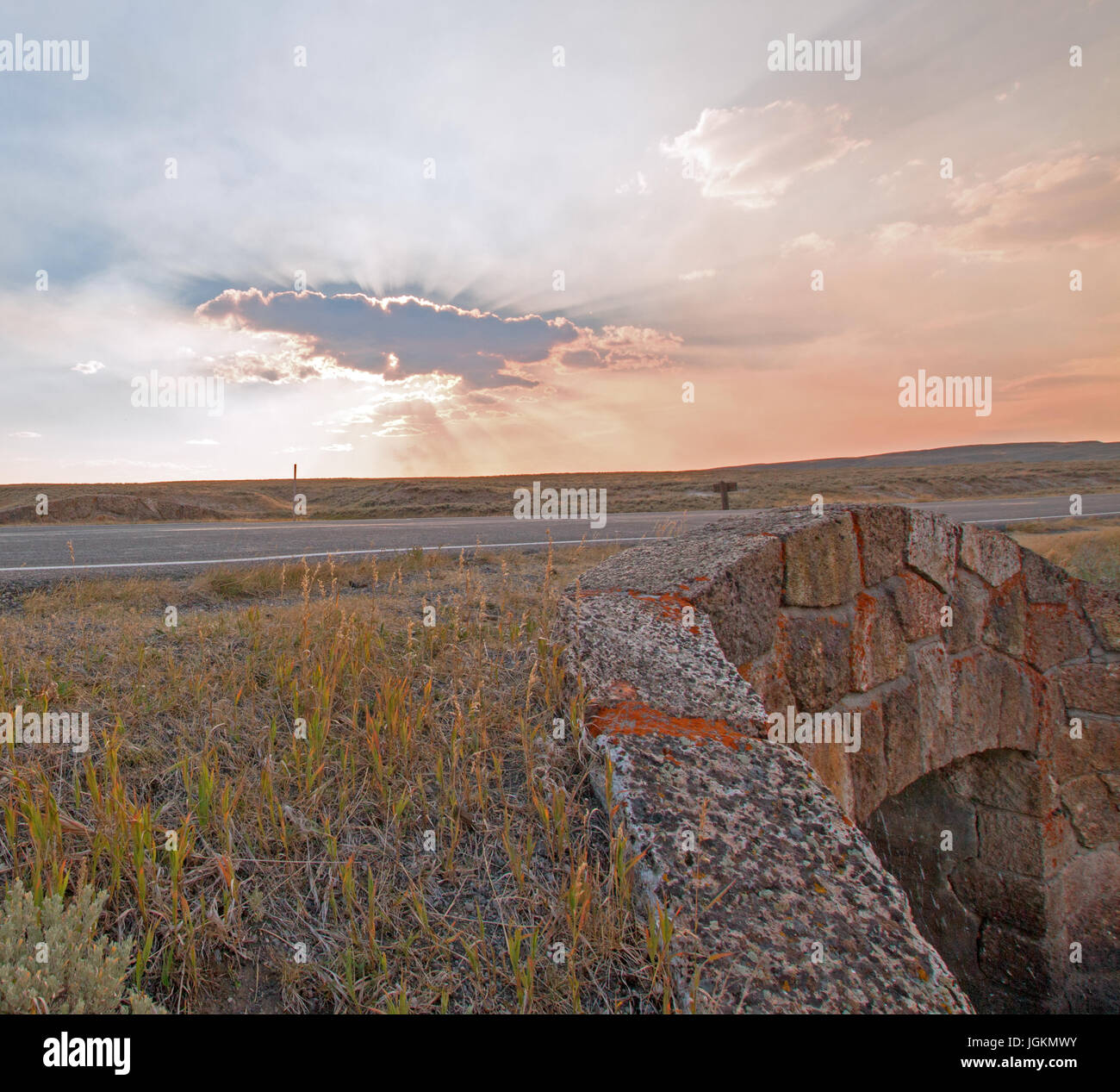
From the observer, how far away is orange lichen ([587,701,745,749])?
2104 millimetres

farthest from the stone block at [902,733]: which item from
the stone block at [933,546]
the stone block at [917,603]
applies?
the stone block at [933,546]

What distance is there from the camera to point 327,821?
1.86 m

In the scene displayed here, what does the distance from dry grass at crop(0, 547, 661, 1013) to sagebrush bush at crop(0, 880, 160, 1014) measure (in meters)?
0.08

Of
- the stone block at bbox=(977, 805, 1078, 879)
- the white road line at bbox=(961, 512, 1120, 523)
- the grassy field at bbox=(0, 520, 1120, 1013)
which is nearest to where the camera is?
the grassy field at bbox=(0, 520, 1120, 1013)

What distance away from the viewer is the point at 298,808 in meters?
2.03

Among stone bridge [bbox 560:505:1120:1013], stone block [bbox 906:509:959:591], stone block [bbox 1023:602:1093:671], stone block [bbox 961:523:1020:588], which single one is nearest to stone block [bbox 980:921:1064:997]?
stone bridge [bbox 560:505:1120:1013]

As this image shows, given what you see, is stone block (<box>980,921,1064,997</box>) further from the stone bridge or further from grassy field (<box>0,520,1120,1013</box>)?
grassy field (<box>0,520,1120,1013</box>)

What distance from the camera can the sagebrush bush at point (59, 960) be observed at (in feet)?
4.32

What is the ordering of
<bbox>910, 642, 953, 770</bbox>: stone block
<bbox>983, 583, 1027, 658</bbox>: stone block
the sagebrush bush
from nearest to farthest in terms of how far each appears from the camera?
the sagebrush bush < <bbox>910, 642, 953, 770</bbox>: stone block < <bbox>983, 583, 1027, 658</bbox>: stone block

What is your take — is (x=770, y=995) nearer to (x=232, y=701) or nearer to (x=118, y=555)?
(x=232, y=701)

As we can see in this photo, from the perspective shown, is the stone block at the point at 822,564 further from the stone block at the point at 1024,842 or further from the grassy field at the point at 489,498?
the grassy field at the point at 489,498

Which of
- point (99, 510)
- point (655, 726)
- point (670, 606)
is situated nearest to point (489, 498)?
point (99, 510)
